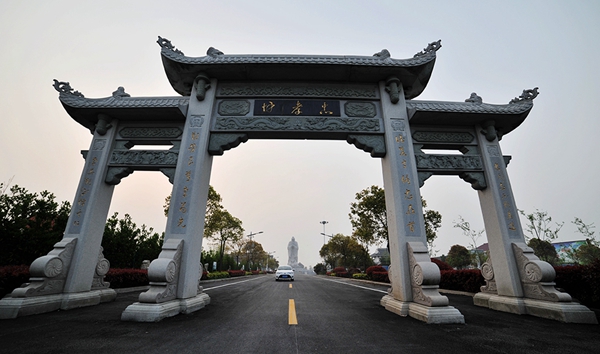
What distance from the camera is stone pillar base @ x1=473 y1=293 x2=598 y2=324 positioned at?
4.55 metres

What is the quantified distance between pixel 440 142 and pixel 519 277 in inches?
146

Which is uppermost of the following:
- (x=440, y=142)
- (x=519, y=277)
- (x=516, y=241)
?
(x=440, y=142)

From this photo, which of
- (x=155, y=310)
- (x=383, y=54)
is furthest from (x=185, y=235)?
(x=383, y=54)

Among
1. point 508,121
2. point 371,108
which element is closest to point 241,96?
point 371,108

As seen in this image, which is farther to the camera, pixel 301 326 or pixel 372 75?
pixel 372 75

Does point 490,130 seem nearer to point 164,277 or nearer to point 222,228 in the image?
point 164,277

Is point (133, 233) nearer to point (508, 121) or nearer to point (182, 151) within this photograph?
point (182, 151)

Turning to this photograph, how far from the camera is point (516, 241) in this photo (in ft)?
19.4

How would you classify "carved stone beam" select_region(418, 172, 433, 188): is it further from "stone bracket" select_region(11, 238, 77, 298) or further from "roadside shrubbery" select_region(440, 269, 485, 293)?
"stone bracket" select_region(11, 238, 77, 298)

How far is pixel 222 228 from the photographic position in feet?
83.9

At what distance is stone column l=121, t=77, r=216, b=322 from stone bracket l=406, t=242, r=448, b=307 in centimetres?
468

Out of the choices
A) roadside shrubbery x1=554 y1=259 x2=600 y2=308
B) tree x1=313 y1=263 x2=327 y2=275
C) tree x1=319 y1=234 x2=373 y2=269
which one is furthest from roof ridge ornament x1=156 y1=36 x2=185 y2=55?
tree x1=313 y1=263 x2=327 y2=275

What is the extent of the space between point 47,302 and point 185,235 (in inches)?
122

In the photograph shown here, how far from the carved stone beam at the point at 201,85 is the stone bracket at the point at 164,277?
3970mm
